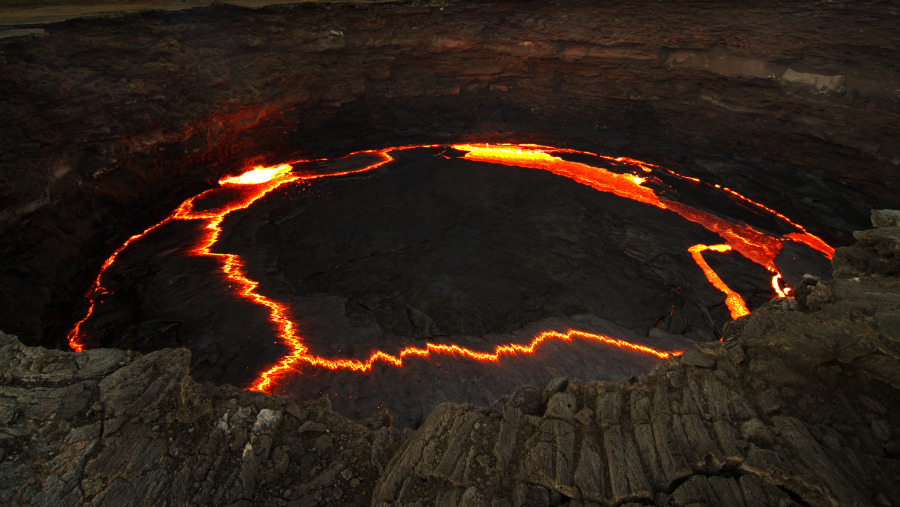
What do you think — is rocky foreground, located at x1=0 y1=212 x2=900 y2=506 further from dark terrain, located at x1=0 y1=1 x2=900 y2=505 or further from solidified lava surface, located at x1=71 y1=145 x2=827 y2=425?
solidified lava surface, located at x1=71 y1=145 x2=827 y2=425

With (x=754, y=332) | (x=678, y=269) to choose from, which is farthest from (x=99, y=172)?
(x=678, y=269)

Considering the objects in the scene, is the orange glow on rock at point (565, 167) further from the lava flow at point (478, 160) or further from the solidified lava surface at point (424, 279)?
the solidified lava surface at point (424, 279)

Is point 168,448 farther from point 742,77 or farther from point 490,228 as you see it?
point 742,77

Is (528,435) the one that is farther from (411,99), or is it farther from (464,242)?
(411,99)

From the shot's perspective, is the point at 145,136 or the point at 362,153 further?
the point at 362,153

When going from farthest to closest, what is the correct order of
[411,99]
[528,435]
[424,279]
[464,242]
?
[411,99] → [464,242] → [424,279] → [528,435]

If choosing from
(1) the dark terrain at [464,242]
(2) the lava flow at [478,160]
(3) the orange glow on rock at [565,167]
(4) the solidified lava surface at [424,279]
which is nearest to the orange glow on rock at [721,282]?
(2) the lava flow at [478,160]

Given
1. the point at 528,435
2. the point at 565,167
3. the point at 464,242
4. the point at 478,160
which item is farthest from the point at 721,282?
the point at 478,160
